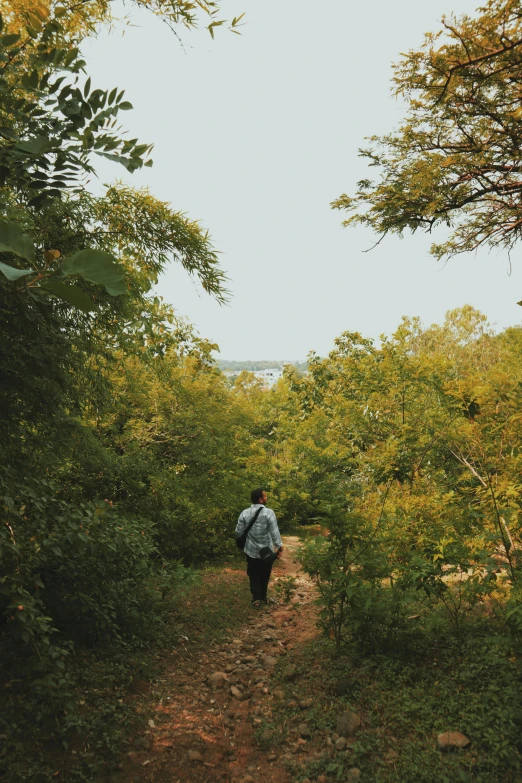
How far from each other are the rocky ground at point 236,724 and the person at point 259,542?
4.24 ft

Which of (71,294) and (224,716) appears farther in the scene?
(224,716)

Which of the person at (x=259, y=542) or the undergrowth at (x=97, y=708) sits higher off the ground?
the person at (x=259, y=542)

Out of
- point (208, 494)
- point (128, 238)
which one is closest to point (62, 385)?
point (128, 238)

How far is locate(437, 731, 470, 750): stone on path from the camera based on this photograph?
2981 mm

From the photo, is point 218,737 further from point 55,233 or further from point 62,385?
point 55,233

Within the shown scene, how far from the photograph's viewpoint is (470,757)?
2869 millimetres

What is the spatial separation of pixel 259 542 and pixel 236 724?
9.16 feet

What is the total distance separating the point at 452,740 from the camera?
9.88 feet

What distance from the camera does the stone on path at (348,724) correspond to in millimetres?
3322

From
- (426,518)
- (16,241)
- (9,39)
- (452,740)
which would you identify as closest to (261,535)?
(426,518)

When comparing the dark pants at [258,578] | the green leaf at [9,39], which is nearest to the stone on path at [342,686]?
the dark pants at [258,578]

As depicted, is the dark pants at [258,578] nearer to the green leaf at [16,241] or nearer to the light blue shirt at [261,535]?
the light blue shirt at [261,535]

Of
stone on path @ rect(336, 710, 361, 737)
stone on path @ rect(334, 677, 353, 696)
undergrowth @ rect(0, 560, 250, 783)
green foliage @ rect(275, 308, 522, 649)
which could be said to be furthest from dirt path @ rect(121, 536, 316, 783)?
green foliage @ rect(275, 308, 522, 649)

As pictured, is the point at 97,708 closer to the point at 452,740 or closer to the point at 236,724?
the point at 236,724
